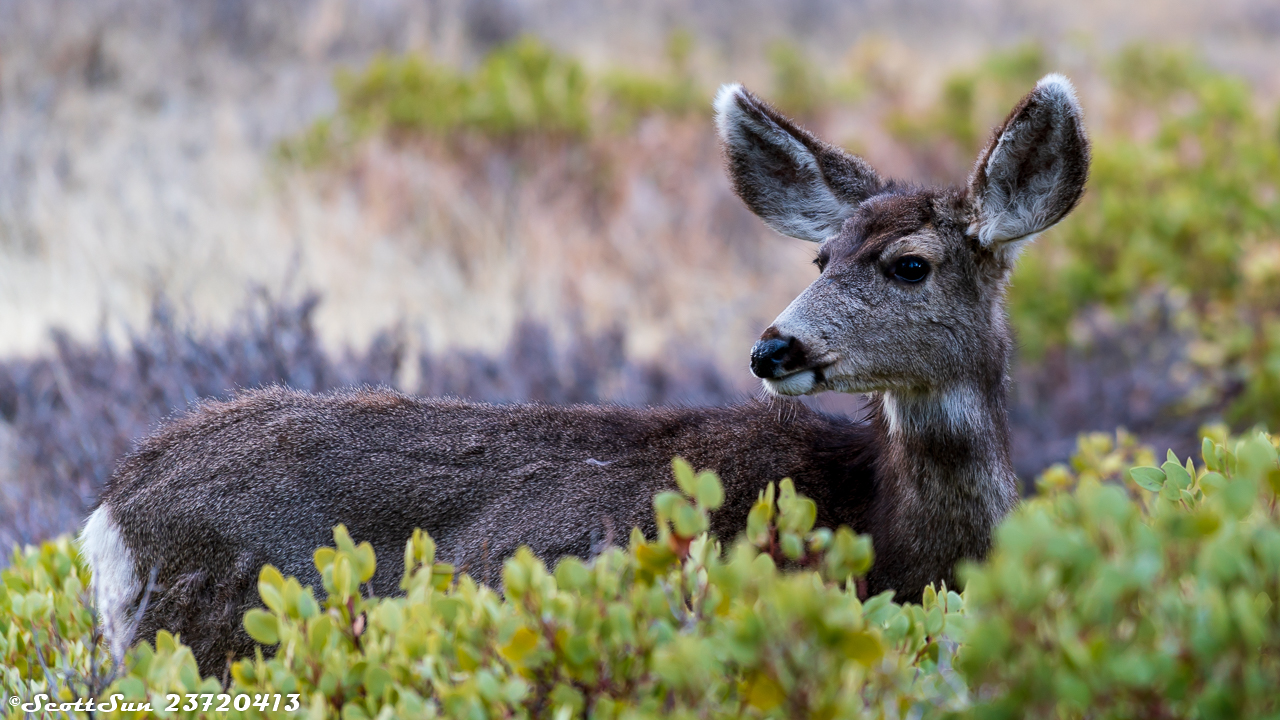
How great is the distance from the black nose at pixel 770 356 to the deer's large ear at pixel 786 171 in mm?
980

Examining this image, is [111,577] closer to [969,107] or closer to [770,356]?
[770,356]

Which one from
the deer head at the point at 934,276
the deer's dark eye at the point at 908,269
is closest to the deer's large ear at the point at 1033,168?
the deer head at the point at 934,276

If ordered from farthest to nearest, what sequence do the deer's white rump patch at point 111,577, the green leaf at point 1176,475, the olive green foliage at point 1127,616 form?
the deer's white rump patch at point 111,577
the green leaf at point 1176,475
the olive green foliage at point 1127,616

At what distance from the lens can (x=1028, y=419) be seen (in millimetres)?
8344

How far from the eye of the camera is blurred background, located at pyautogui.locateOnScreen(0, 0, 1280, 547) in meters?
7.38

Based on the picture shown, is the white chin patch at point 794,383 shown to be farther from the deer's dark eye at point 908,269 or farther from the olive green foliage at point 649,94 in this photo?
the olive green foliage at point 649,94

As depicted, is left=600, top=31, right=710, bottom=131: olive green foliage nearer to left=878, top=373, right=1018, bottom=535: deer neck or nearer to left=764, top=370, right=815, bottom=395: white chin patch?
left=878, top=373, right=1018, bottom=535: deer neck

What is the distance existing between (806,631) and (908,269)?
2095 mm

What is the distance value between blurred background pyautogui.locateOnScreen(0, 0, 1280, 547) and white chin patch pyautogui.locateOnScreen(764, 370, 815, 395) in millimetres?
3005

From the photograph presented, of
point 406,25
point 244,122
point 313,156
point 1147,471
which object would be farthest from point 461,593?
point 406,25

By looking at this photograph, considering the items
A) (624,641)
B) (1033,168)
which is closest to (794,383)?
(1033,168)

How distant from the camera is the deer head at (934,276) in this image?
3.51m

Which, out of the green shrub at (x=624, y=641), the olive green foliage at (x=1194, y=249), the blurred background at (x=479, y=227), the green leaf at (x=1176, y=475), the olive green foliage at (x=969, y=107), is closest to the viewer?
the green shrub at (x=624, y=641)

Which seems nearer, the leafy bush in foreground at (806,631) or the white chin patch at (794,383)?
→ the leafy bush in foreground at (806,631)
